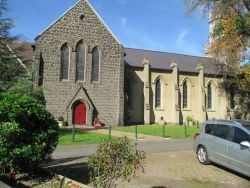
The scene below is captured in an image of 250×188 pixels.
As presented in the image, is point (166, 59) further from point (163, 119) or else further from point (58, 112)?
point (58, 112)

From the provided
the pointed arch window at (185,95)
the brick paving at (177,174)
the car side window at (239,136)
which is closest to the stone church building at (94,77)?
the pointed arch window at (185,95)

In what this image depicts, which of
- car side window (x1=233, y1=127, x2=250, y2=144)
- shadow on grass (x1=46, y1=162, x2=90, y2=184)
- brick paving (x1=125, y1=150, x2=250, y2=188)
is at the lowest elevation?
brick paving (x1=125, y1=150, x2=250, y2=188)

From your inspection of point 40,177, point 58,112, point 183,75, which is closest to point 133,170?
point 40,177

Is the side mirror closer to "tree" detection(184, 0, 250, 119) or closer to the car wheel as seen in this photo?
the car wheel

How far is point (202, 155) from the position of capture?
1365cm

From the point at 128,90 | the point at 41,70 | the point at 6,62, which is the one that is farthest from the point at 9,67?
A: the point at 128,90

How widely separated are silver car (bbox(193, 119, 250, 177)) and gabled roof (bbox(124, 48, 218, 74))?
1081 inches

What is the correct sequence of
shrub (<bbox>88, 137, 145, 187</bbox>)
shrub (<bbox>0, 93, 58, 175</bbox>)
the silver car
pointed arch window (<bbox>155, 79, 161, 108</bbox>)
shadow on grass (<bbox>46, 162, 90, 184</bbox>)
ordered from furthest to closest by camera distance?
1. pointed arch window (<bbox>155, 79, 161, 108</bbox>)
2. the silver car
3. shadow on grass (<bbox>46, 162, 90, 184</bbox>)
4. shrub (<bbox>0, 93, 58, 175</bbox>)
5. shrub (<bbox>88, 137, 145, 187</bbox>)

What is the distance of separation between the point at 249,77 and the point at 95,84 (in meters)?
15.2

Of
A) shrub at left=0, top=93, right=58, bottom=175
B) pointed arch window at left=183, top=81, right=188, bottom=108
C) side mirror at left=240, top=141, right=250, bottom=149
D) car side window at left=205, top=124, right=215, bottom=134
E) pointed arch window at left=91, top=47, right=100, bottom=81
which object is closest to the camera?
shrub at left=0, top=93, right=58, bottom=175

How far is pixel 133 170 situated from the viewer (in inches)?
277

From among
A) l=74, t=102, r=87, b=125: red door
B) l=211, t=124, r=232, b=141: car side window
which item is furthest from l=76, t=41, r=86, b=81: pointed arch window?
l=211, t=124, r=232, b=141: car side window

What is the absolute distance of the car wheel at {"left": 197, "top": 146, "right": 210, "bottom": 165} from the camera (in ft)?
43.9

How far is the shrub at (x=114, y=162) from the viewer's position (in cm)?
707
